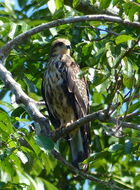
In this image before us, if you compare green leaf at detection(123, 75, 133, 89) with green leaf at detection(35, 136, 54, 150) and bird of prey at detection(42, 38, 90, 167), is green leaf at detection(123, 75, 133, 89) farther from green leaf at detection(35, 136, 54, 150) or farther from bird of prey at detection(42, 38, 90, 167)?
bird of prey at detection(42, 38, 90, 167)

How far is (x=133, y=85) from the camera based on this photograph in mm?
4191

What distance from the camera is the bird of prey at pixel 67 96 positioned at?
590cm

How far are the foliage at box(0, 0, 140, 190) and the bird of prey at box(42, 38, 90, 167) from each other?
0.52 ft

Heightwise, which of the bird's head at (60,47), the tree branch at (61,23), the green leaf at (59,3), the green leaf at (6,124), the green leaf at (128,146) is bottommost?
the green leaf at (128,146)

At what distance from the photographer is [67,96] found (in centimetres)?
601

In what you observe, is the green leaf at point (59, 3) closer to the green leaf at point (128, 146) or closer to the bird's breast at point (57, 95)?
the bird's breast at point (57, 95)

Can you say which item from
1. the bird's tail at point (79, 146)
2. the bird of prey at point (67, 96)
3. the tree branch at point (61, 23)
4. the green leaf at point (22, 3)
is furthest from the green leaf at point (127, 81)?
the green leaf at point (22, 3)

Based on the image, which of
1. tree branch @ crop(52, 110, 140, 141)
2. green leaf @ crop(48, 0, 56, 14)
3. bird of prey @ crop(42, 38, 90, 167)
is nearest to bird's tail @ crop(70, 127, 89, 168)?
bird of prey @ crop(42, 38, 90, 167)

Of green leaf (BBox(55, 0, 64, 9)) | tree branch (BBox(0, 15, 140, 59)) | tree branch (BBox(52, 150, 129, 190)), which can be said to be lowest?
tree branch (BBox(52, 150, 129, 190))

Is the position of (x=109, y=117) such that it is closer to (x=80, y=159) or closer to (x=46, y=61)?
(x=80, y=159)

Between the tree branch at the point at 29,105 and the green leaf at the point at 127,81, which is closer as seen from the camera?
the green leaf at the point at 127,81

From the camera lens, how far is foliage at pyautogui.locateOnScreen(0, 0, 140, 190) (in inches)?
164

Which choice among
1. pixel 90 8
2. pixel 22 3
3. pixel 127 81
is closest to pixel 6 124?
pixel 127 81

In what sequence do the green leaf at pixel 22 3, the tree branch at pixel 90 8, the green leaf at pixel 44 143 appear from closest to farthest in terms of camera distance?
the green leaf at pixel 44 143
the tree branch at pixel 90 8
the green leaf at pixel 22 3
